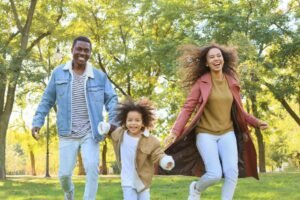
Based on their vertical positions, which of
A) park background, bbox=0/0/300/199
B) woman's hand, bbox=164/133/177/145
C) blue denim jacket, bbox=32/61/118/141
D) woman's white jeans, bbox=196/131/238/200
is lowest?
woman's white jeans, bbox=196/131/238/200

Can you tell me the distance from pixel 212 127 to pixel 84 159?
1.59 meters

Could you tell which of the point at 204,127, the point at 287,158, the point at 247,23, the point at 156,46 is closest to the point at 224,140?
the point at 204,127

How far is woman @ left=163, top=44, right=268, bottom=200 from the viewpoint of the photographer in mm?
6098

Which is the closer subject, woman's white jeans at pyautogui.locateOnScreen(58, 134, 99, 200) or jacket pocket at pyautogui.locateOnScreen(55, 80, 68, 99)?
woman's white jeans at pyautogui.locateOnScreen(58, 134, 99, 200)

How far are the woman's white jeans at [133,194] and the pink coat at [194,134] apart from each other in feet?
2.54

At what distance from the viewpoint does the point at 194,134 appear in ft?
21.4

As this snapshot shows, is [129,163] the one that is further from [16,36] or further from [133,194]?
[16,36]

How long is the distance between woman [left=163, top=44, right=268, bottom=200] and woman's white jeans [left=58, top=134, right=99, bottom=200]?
93cm

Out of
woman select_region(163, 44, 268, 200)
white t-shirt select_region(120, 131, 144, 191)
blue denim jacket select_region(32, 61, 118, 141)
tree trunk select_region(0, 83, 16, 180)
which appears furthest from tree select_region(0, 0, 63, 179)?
white t-shirt select_region(120, 131, 144, 191)

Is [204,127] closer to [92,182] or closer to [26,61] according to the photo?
[92,182]

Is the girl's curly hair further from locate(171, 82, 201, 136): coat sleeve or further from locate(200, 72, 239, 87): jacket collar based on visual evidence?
locate(200, 72, 239, 87): jacket collar

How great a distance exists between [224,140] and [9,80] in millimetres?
13664

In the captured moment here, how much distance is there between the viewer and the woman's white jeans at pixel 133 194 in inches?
217

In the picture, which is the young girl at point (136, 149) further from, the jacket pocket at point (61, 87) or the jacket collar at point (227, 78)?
the jacket collar at point (227, 78)
